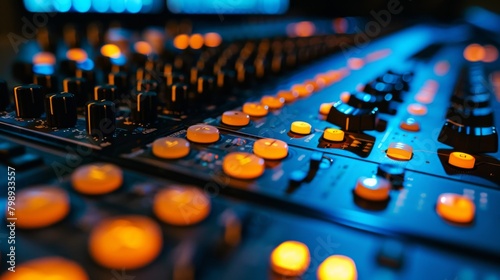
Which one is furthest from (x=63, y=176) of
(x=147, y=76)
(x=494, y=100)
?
(x=494, y=100)

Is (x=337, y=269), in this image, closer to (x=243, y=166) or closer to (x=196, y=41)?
(x=243, y=166)

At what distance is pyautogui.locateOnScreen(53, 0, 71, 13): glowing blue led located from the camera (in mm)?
1238

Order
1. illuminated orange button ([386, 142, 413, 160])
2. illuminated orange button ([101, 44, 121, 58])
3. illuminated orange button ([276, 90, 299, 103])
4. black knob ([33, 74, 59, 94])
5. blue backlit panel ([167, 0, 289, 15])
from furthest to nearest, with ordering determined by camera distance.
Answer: blue backlit panel ([167, 0, 289, 15])
illuminated orange button ([101, 44, 121, 58])
illuminated orange button ([276, 90, 299, 103])
black knob ([33, 74, 59, 94])
illuminated orange button ([386, 142, 413, 160])

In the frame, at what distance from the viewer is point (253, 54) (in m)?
1.40

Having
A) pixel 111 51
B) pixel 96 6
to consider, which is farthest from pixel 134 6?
pixel 111 51

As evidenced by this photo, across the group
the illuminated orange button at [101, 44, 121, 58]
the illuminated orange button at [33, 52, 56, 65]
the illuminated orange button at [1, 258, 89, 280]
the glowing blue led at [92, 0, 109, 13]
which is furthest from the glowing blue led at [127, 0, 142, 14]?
the illuminated orange button at [1, 258, 89, 280]

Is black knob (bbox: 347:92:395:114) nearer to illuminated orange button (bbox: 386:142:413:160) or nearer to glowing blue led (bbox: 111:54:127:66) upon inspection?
illuminated orange button (bbox: 386:142:413:160)

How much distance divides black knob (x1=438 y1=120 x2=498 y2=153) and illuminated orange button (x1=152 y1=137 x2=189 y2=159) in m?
0.48

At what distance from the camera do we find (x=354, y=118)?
78cm

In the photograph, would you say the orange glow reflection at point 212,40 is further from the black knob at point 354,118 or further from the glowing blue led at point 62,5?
the black knob at point 354,118

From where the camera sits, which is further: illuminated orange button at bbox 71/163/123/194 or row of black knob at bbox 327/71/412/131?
row of black knob at bbox 327/71/412/131

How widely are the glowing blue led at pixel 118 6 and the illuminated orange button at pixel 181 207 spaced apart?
4.12ft

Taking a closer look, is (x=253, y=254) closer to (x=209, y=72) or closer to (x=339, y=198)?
(x=339, y=198)

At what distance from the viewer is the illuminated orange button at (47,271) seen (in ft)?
0.98
